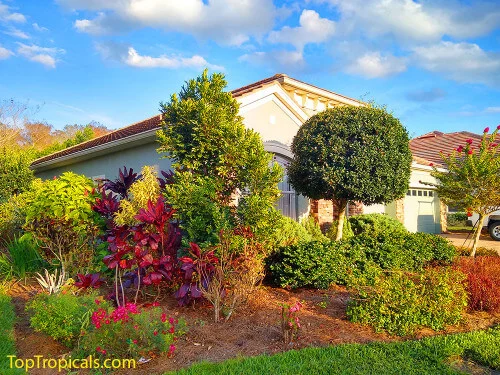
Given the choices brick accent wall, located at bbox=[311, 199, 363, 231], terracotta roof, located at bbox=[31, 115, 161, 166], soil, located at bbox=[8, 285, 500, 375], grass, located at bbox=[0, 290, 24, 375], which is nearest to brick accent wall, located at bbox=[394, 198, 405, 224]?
brick accent wall, located at bbox=[311, 199, 363, 231]

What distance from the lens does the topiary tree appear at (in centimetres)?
840

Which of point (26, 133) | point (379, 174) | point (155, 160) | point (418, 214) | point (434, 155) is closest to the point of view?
point (379, 174)

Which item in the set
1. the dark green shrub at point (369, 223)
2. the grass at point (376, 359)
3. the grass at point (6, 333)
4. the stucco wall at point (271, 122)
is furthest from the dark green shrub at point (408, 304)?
the dark green shrub at point (369, 223)

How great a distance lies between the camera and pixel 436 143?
78.6ft

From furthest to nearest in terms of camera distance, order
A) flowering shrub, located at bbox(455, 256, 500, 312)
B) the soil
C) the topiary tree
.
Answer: the topiary tree, flowering shrub, located at bbox(455, 256, 500, 312), the soil

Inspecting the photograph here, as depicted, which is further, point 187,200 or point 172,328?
point 187,200

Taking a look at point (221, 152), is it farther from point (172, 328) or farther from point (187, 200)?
point (172, 328)

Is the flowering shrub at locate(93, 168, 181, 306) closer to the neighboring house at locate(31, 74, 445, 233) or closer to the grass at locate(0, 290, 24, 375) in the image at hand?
the grass at locate(0, 290, 24, 375)

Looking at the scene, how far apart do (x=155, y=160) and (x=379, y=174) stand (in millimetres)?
5510

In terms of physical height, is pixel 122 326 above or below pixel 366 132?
below

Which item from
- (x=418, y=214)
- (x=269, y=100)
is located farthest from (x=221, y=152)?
(x=418, y=214)

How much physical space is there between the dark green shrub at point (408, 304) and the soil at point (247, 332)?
14cm

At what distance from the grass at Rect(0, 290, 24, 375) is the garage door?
16290 millimetres

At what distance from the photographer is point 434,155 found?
21.6m
